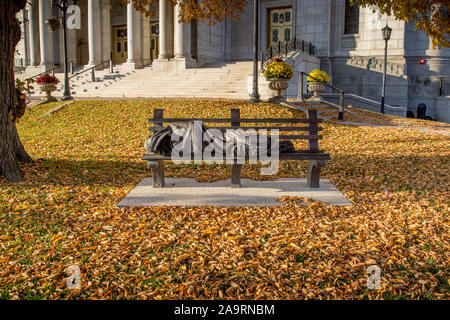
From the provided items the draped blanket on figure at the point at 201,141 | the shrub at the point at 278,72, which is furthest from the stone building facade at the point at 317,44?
the draped blanket on figure at the point at 201,141

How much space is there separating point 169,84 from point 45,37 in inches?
651

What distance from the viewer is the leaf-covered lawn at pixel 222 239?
3832mm

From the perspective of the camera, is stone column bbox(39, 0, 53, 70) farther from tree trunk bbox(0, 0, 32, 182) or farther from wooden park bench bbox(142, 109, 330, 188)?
wooden park bench bbox(142, 109, 330, 188)

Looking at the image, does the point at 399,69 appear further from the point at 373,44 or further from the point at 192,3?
the point at 192,3

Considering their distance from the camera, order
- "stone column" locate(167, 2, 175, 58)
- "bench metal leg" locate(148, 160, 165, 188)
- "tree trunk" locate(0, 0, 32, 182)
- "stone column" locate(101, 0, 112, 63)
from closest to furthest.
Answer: "bench metal leg" locate(148, 160, 165, 188), "tree trunk" locate(0, 0, 32, 182), "stone column" locate(167, 2, 175, 58), "stone column" locate(101, 0, 112, 63)

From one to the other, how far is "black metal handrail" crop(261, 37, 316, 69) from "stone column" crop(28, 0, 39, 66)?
22602 mm

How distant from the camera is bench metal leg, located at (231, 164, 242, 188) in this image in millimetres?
6941

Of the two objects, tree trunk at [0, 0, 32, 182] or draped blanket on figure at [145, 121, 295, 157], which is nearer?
draped blanket on figure at [145, 121, 295, 157]

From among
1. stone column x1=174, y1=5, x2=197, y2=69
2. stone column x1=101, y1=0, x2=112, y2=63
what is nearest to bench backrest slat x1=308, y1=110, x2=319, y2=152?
stone column x1=174, y1=5, x2=197, y2=69

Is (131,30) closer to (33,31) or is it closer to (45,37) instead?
(45,37)

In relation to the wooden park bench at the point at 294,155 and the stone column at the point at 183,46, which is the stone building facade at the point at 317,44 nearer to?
the stone column at the point at 183,46

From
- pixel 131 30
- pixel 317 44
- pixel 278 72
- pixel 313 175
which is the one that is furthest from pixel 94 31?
pixel 313 175

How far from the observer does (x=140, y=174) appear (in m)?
8.37
